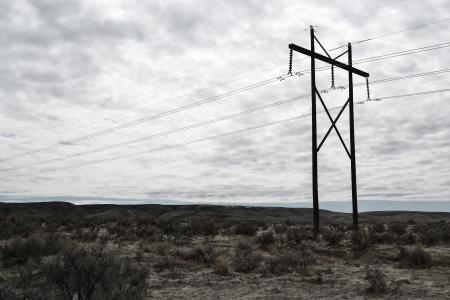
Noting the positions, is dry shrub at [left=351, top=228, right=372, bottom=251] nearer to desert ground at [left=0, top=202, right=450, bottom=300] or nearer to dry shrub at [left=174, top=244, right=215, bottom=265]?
desert ground at [left=0, top=202, right=450, bottom=300]

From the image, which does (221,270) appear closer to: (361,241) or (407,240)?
(361,241)

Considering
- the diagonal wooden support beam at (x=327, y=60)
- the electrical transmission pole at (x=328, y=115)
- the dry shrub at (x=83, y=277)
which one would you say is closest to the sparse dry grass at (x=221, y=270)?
the dry shrub at (x=83, y=277)

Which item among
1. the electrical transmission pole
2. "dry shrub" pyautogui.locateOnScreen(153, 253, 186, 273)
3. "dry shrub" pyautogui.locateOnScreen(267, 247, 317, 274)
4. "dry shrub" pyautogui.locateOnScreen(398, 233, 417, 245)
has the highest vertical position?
the electrical transmission pole

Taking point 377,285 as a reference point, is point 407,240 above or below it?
above

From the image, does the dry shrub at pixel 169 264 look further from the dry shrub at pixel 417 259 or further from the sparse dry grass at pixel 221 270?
the dry shrub at pixel 417 259

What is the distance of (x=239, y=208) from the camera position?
125m

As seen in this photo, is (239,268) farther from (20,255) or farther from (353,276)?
(20,255)

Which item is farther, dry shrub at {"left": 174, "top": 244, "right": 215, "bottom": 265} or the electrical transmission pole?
the electrical transmission pole

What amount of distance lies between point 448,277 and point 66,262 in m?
11.7

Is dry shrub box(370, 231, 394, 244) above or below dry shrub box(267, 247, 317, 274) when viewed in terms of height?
above

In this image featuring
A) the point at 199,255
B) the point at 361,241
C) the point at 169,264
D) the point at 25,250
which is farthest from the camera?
the point at 361,241

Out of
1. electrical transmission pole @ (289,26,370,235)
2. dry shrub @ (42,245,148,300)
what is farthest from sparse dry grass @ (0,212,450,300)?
electrical transmission pole @ (289,26,370,235)

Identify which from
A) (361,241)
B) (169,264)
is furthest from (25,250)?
(361,241)

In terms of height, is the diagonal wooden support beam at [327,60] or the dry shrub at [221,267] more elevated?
the diagonal wooden support beam at [327,60]
